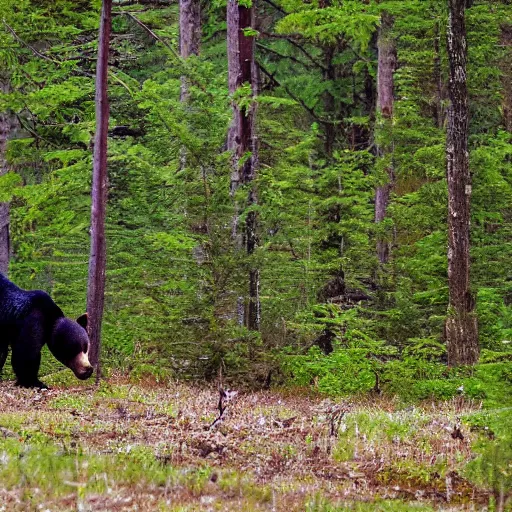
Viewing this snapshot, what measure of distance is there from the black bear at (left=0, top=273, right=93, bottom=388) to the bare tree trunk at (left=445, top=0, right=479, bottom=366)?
20.8 feet

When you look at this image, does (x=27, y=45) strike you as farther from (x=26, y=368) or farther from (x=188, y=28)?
(x=188, y=28)

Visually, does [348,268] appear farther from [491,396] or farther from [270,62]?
[270,62]

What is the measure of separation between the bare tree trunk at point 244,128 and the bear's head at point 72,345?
10.8 ft

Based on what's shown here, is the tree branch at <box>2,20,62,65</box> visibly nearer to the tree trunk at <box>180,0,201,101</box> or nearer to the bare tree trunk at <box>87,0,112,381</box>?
the bare tree trunk at <box>87,0,112,381</box>

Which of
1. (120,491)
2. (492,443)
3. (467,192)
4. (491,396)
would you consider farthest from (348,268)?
(120,491)

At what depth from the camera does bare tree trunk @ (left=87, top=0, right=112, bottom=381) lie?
16.0 meters

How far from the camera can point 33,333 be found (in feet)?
46.1

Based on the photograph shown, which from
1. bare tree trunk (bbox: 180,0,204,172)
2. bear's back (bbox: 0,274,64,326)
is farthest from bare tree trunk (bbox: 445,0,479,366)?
bare tree trunk (bbox: 180,0,204,172)

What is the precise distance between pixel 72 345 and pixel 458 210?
6977 mm

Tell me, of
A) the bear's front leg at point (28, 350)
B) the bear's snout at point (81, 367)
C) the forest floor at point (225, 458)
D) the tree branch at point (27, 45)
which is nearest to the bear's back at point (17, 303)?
the bear's front leg at point (28, 350)

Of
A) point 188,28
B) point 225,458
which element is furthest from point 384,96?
point 225,458

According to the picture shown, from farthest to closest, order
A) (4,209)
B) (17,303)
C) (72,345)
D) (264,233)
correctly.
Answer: (4,209), (264,233), (72,345), (17,303)

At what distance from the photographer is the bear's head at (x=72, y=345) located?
46.8ft

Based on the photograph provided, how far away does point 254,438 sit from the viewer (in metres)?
8.90
